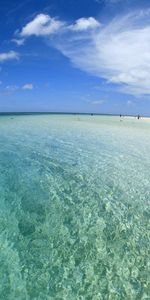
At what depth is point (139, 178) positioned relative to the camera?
15312mm

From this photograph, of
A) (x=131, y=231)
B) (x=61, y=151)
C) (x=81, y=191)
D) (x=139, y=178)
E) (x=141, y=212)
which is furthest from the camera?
(x=61, y=151)

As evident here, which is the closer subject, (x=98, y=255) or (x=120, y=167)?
(x=98, y=255)

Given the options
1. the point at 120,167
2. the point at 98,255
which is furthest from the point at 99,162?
the point at 98,255

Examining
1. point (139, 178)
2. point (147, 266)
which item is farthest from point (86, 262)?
point (139, 178)

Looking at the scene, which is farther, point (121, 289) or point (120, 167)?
point (120, 167)

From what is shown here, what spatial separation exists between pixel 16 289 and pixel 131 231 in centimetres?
439

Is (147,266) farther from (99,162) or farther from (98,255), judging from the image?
(99,162)

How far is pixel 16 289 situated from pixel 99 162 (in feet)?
43.8

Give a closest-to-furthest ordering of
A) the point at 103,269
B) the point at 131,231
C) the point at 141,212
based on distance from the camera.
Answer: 1. the point at 103,269
2. the point at 131,231
3. the point at 141,212

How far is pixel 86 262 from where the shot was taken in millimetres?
6977

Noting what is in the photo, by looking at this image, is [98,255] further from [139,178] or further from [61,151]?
[61,151]

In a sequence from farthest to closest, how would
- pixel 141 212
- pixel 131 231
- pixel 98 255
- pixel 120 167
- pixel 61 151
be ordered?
pixel 61 151, pixel 120 167, pixel 141 212, pixel 131 231, pixel 98 255

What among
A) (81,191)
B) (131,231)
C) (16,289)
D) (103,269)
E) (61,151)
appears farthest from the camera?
(61,151)

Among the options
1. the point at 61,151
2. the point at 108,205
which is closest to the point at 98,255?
the point at 108,205
